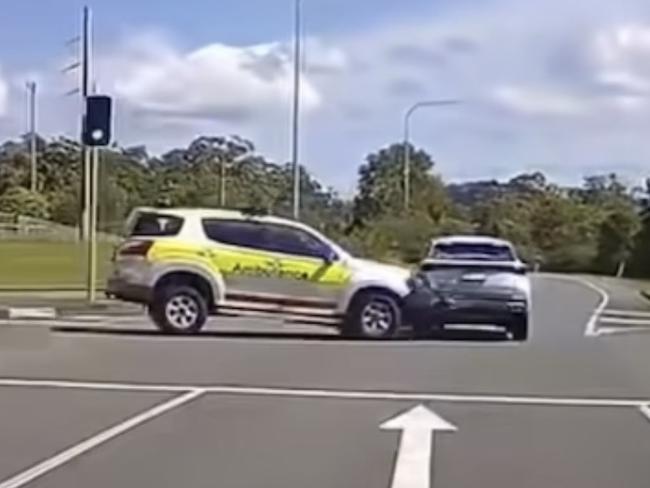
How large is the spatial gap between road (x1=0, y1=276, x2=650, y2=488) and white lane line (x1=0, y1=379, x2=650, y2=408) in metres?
0.03

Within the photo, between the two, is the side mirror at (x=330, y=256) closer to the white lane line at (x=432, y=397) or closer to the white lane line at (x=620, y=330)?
the white lane line at (x=620, y=330)

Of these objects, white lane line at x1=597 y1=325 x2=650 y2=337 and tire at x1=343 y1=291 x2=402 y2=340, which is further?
white lane line at x1=597 y1=325 x2=650 y2=337

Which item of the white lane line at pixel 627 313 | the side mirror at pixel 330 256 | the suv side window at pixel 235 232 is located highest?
the suv side window at pixel 235 232

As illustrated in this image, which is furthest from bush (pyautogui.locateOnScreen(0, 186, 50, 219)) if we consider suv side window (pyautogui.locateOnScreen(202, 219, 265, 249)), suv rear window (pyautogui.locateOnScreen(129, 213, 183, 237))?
suv side window (pyautogui.locateOnScreen(202, 219, 265, 249))

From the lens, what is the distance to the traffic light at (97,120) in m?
34.6

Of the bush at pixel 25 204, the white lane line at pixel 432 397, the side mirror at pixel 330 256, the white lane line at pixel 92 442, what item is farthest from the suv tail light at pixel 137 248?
the bush at pixel 25 204

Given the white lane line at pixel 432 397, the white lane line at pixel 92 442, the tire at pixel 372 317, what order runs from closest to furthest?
1. the white lane line at pixel 92 442
2. the white lane line at pixel 432 397
3. the tire at pixel 372 317

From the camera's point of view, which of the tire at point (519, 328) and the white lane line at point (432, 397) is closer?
the white lane line at point (432, 397)

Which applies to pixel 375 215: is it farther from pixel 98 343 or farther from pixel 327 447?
pixel 327 447

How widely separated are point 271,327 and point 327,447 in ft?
52.5

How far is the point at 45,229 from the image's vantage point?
106500mm

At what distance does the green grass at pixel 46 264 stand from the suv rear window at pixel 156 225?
21.2 meters

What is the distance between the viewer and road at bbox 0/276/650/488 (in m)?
10.9

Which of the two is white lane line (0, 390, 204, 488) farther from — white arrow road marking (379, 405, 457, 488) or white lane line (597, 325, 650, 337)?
white lane line (597, 325, 650, 337)
